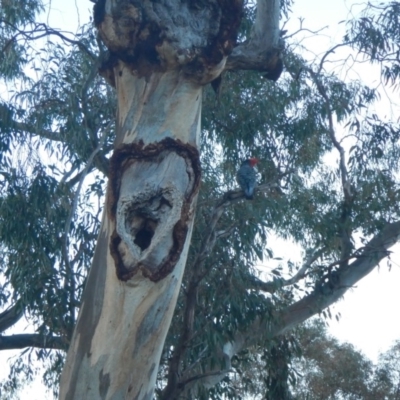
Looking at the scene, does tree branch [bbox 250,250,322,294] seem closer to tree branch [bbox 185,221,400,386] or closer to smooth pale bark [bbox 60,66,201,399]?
tree branch [bbox 185,221,400,386]

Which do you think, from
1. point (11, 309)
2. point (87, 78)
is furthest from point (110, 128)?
point (11, 309)

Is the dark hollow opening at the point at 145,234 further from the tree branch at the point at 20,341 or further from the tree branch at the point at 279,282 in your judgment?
the tree branch at the point at 20,341

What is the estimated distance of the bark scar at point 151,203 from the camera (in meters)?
4.08

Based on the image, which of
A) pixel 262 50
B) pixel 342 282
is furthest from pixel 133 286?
pixel 342 282

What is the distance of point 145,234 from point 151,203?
0.52ft

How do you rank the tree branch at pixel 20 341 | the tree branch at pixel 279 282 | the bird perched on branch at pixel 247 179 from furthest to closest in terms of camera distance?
the tree branch at pixel 20 341, the tree branch at pixel 279 282, the bird perched on branch at pixel 247 179

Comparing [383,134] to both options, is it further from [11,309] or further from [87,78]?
[11,309]

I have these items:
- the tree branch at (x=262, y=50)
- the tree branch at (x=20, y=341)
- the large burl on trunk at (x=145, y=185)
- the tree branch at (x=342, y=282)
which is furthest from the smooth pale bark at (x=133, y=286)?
the tree branch at (x=342, y=282)

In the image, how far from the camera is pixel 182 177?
14.1ft

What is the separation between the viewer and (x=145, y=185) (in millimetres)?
4254

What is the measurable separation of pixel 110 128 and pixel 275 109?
1588mm

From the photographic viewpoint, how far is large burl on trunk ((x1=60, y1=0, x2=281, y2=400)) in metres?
4.08

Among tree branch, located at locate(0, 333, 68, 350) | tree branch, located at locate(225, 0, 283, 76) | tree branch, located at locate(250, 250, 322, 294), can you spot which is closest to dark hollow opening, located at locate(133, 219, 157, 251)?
tree branch, located at locate(225, 0, 283, 76)

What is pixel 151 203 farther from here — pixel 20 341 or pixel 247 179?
pixel 20 341
